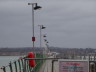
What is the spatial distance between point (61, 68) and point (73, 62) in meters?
0.42

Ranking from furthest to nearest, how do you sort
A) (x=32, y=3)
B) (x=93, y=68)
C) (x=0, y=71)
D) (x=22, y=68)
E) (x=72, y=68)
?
1. (x=32, y=3)
2. (x=22, y=68)
3. (x=93, y=68)
4. (x=0, y=71)
5. (x=72, y=68)

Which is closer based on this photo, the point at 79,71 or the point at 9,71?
the point at 79,71

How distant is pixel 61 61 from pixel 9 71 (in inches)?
97.6

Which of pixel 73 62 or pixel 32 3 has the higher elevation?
pixel 32 3

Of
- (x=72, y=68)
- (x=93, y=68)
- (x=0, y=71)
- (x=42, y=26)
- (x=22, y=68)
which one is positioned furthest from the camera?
(x=42, y=26)

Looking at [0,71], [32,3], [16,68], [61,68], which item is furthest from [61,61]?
[32,3]

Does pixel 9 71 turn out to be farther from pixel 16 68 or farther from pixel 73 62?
pixel 73 62

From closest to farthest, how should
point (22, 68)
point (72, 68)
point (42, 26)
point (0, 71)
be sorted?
point (72, 68), point (0, 71), point (22, 68), point (42, 26)

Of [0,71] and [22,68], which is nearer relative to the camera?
[0,71]

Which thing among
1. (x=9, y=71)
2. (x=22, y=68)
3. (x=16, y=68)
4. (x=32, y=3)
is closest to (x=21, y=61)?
(x=22, y=68)

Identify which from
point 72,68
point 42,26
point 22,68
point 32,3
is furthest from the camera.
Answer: point 42,26

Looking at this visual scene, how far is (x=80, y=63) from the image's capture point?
12.4 m

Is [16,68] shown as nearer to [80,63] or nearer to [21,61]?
[21,61]

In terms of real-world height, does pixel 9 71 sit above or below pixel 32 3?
below
